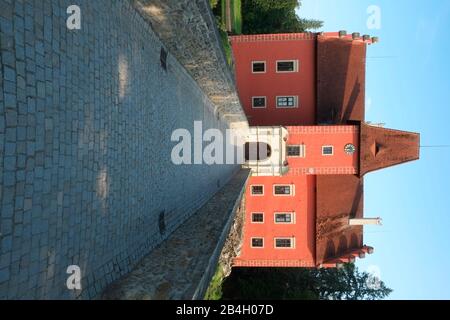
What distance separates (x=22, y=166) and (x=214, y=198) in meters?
10.7

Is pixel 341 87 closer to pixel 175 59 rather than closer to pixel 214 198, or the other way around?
pixel 214 198

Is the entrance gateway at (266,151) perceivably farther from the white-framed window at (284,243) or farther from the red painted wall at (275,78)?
the white-framed window at (284,243)

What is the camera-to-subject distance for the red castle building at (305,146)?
24.1m

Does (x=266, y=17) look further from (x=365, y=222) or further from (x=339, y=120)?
(x=365, y=222)

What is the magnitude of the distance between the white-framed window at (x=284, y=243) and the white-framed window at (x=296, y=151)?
5.14 meters

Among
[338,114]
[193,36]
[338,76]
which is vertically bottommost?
[338,114]

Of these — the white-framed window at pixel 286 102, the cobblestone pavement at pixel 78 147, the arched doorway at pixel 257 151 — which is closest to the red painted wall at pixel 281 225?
the arched doorway at pixel 257 151

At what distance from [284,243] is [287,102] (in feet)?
28.0

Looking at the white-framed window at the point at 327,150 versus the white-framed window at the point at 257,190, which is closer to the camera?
the white-framed window at the point at 327,150

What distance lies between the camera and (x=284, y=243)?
25859 millimetres

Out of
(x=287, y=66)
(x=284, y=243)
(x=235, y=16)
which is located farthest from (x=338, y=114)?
(x=235, y=16)

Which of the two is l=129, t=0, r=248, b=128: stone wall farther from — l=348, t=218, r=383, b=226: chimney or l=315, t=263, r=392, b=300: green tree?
l=315, t=263, r=392, b=300: green tree

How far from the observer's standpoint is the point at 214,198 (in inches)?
605

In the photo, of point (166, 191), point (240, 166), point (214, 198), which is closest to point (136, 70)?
point (166, 191)
